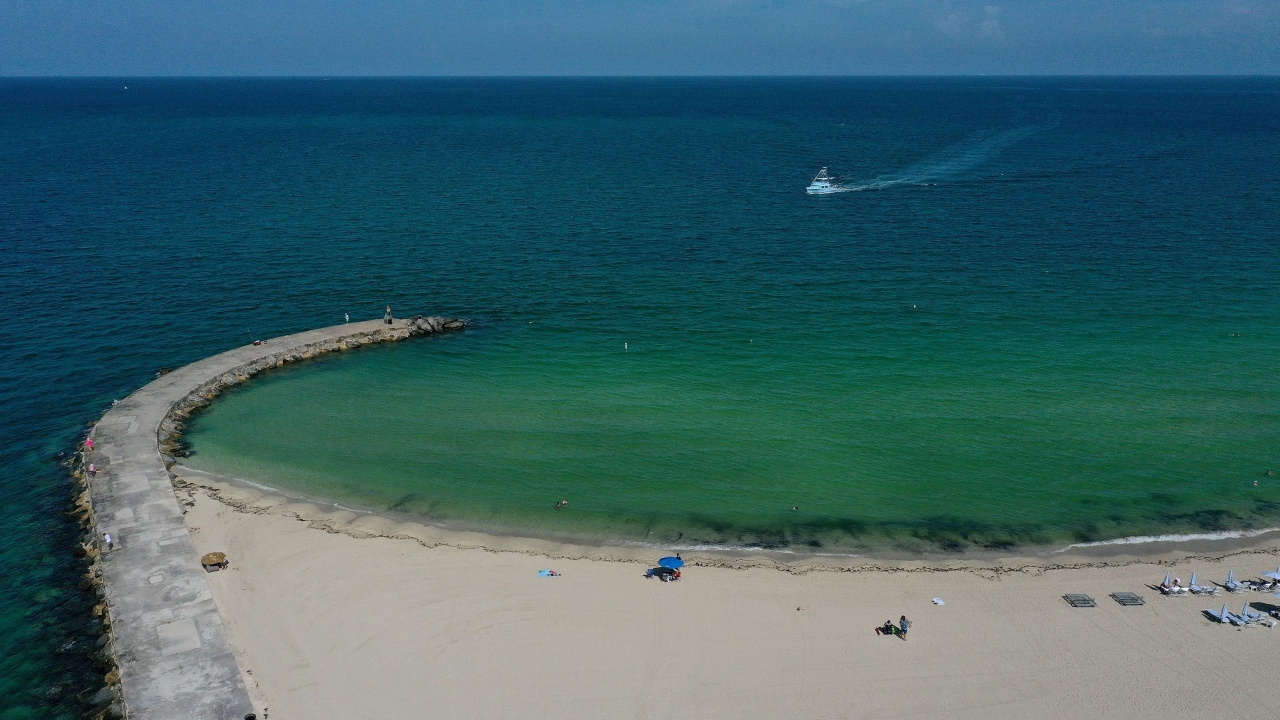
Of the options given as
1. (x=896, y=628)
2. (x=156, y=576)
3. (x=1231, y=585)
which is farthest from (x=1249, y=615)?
(x=156, y=576)

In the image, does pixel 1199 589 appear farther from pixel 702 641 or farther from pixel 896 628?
pixel 702 641

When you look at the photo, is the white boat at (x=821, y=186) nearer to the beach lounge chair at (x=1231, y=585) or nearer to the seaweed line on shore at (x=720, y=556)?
the seaweed line on shore at (x=720, y=556)

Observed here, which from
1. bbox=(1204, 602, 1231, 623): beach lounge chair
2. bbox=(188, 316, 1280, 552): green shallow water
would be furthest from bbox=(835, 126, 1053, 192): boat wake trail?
bbox=(1204, 602, 1231, 623): beach lounge chair

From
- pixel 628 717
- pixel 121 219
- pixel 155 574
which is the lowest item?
pixel 628 717

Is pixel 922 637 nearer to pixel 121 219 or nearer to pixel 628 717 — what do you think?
pixel 628 717

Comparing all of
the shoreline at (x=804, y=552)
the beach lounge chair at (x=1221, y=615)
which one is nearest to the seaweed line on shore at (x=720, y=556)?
the shoreline at (x=804, y=552)

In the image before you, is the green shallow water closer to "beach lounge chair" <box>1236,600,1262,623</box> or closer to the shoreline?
the shoreline

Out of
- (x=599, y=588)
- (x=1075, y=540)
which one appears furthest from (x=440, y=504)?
(x=1075, y=540)
